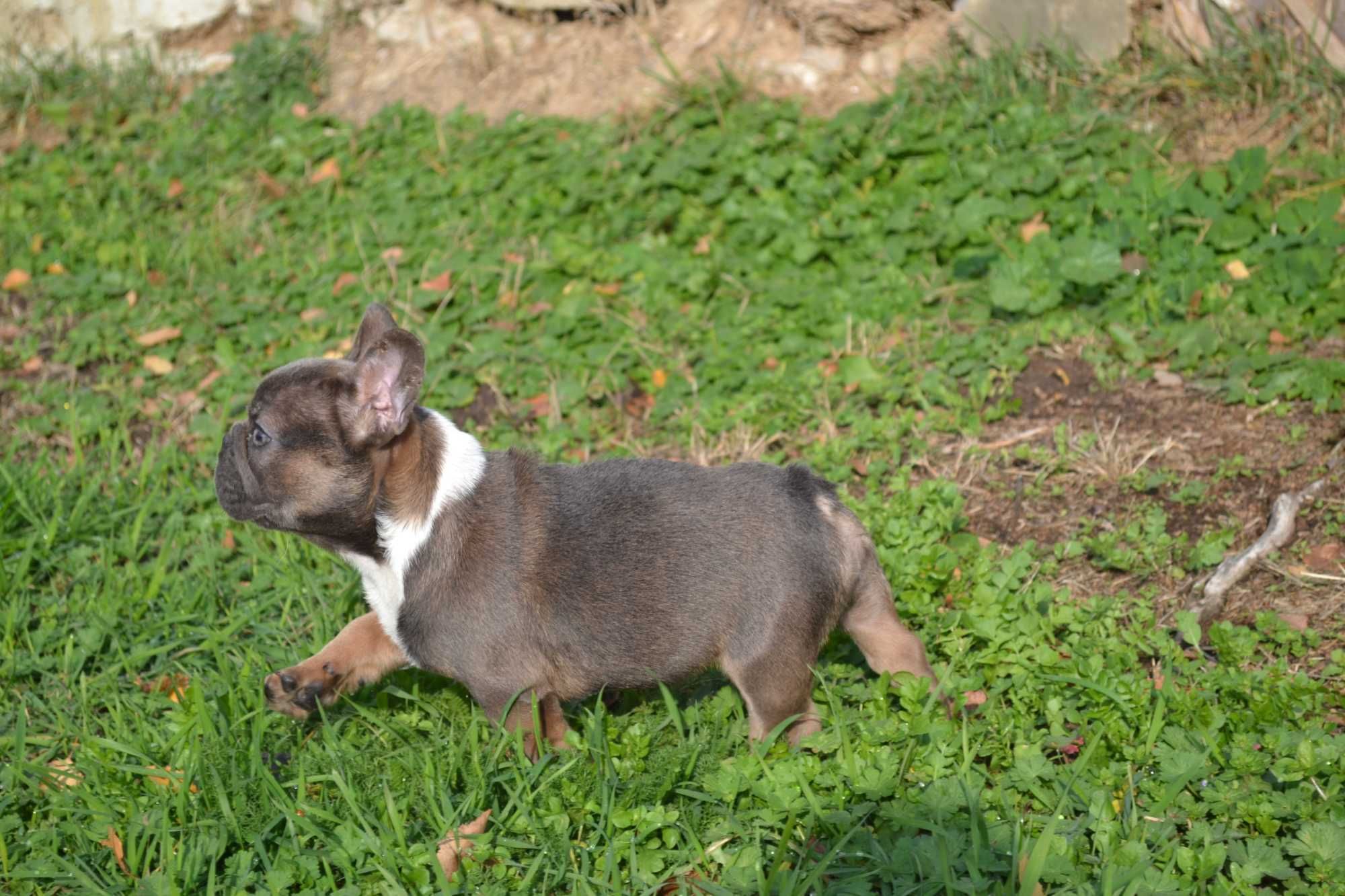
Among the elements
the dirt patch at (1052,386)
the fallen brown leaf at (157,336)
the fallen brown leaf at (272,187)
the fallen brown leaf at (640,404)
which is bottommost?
the fallen brown leaf at (157,336)

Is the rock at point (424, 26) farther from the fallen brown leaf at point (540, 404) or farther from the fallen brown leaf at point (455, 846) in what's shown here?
the fallen brown leaf at point (455, 846)

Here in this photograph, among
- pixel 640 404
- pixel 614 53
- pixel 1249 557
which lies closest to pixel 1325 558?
pixel 1249 557

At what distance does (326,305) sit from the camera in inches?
284

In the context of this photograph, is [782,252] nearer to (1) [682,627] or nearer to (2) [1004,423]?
(2) [1004,423]

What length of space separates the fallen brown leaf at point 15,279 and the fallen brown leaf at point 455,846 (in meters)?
5.74

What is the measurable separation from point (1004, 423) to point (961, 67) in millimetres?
3097

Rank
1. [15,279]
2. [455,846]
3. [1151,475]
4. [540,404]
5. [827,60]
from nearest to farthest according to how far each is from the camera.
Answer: [455,846] < [1151,475] < [540,404] < [15,279] < [827,60]

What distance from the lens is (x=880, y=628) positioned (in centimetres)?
424

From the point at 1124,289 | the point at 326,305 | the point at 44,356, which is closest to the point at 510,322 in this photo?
the point at 326,305

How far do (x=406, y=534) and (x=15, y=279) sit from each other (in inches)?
203

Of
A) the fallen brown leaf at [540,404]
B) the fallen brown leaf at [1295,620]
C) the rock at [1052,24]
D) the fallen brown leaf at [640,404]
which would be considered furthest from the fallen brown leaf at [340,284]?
the fallen brown leaf at [1295,620]

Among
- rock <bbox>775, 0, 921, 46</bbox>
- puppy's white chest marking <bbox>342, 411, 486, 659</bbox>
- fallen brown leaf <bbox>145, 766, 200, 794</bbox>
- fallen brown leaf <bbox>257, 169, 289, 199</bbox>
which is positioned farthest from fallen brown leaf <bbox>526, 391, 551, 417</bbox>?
rock <bbox>775, 0, 921, 46</bbox>

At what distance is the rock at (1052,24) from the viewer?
295 inches

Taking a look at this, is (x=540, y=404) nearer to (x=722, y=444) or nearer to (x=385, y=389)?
(x=722, y=444)
